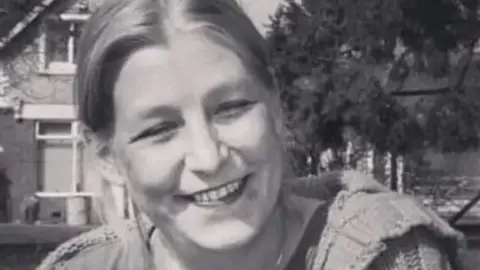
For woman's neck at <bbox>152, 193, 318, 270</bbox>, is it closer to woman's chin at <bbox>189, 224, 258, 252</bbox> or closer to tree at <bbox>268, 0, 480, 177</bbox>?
woman's chin at <bbox>189, 224, 258, 252</bbox>

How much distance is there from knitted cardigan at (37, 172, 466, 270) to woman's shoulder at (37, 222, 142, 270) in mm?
15

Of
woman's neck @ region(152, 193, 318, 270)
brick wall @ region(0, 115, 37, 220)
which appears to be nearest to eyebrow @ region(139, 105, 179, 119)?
woman's neck @ region(152, 193, 318, 270)

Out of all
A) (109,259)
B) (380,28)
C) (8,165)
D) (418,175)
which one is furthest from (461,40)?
(8,165)

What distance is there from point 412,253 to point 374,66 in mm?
2632

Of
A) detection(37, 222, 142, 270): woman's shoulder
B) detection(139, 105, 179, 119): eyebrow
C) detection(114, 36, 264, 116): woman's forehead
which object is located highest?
detection(114, 36, 264, 116): woman's forehead

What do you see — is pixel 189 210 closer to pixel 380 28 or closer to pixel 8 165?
pixel 380 28

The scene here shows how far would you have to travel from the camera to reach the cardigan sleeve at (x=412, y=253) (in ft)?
2.64

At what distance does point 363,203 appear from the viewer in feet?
2.74

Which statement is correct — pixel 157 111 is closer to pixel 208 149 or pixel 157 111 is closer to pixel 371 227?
pixel 208 149

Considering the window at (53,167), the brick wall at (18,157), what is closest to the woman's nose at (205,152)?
the window at (53,167)

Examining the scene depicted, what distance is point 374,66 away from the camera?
3402 mm

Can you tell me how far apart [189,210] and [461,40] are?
284cm

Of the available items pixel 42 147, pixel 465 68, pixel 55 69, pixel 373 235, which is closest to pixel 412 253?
pixel 373 235

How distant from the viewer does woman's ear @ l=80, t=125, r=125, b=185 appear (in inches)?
32.3
